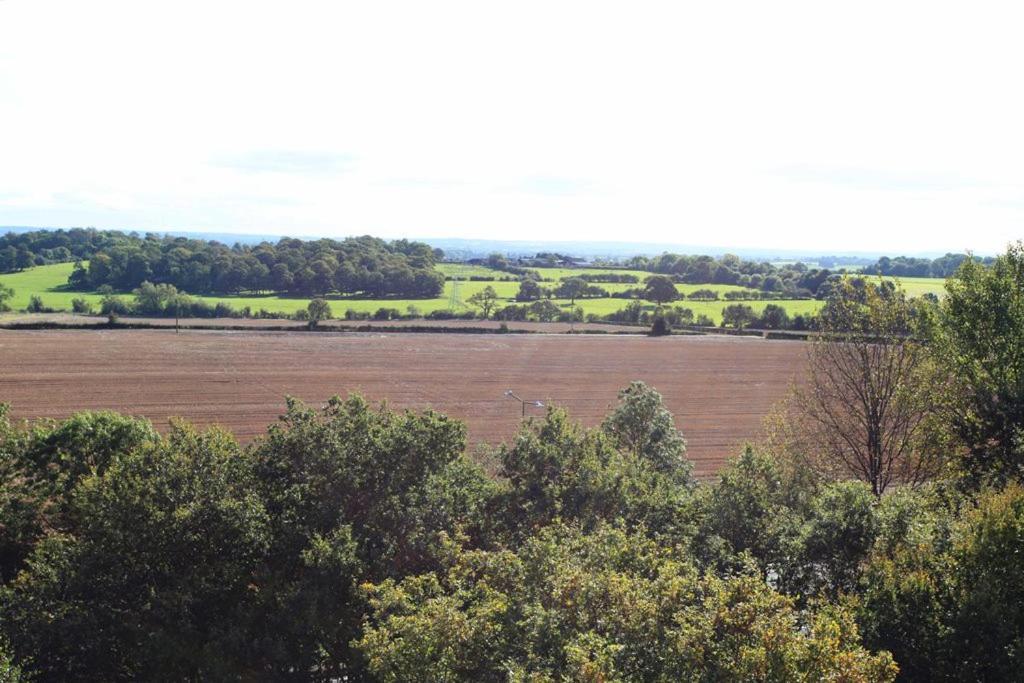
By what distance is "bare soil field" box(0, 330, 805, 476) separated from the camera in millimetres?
40562

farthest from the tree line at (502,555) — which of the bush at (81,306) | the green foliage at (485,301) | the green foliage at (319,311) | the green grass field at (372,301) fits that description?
the green foliage at (485,301)

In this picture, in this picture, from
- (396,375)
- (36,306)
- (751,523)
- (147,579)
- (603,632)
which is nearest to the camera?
(603,632)

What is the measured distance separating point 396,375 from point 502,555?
39535 millimetres

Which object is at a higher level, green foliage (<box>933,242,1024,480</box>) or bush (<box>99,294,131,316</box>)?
green foliage (<box>933,242,1024,480</box>)

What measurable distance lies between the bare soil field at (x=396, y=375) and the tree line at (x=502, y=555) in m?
15.9

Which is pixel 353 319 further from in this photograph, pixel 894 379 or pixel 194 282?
pixel 894 379

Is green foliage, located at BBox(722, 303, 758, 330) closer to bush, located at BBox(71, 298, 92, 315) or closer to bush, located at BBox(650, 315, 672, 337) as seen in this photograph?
bush, located at BBox(650, 315, 672, 337)

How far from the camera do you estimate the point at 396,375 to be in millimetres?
52000

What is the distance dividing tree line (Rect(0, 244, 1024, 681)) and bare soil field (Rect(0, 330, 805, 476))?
15859mm

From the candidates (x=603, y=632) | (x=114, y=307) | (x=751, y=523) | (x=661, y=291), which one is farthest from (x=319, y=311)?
(x=603, y=632)

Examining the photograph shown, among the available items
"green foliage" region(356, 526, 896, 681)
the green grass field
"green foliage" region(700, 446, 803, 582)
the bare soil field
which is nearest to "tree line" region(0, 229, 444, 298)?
the green grass field

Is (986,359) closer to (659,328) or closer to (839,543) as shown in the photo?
(839,543)

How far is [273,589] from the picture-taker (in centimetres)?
1534

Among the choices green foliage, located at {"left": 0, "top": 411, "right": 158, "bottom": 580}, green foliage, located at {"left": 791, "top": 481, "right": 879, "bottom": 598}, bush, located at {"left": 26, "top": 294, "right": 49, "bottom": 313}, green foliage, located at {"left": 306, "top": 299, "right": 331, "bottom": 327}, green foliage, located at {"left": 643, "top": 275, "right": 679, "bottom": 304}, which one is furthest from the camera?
green foliage, located at {"left": 643, "top": 275, "right": 679, "bottom": 304}
